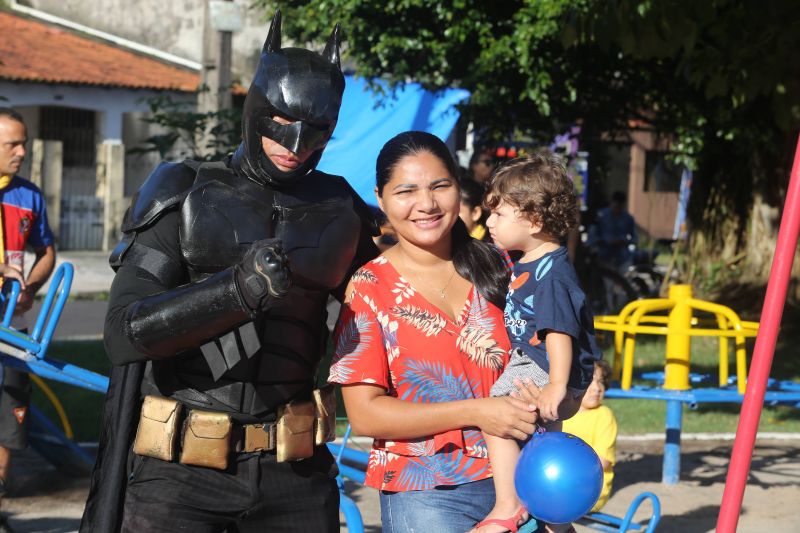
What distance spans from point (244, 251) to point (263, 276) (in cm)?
36

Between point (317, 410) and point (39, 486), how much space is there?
3913 millimetres

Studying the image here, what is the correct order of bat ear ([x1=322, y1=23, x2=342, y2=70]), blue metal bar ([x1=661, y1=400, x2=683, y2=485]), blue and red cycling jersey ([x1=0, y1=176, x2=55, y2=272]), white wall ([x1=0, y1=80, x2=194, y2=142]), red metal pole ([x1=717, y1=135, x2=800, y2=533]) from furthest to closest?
white wall ([x1=0, y1=80, x2=194, y2=142]) → blue metal bar ([x1=661, y1=400, x2=683, y2=485]) → blue and red cycling jersey ([x1=0, y1=176, x2=55, y2=272]) → bat ear ([x1=322, y1=23, x2=342, y2=70]) → red metal pole ([x1=717, y1=135, x2=800, y2=533])

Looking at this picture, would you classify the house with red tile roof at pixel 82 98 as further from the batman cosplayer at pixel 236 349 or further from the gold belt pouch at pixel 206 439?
the gold belt pouch at pixel 206 439

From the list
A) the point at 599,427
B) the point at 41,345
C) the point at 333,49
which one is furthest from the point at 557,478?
the point at 41,345

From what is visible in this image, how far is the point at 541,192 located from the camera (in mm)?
3197

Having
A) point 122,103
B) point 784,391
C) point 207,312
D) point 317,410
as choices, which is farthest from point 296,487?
point 122,103

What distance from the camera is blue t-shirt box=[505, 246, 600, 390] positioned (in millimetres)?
3045

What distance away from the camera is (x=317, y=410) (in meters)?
3.17

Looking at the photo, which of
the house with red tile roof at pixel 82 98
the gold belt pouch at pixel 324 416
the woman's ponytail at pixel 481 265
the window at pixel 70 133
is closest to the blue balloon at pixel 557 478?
the woman's ponytail at pixel 481 265

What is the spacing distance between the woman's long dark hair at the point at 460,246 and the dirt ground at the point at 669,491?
2794 mm

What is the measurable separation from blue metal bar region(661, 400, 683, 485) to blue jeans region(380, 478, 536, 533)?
12.5 ft

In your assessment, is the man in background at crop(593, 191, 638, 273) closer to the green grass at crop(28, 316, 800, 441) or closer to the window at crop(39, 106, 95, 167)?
the green grass at crop(28, 316, 800, 441)

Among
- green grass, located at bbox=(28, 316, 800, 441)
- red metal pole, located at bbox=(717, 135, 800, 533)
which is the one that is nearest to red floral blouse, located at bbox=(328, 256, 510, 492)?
red metal pole, located at bbox=(717, 135, 800, 533)

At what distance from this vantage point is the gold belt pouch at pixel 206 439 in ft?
9.62
